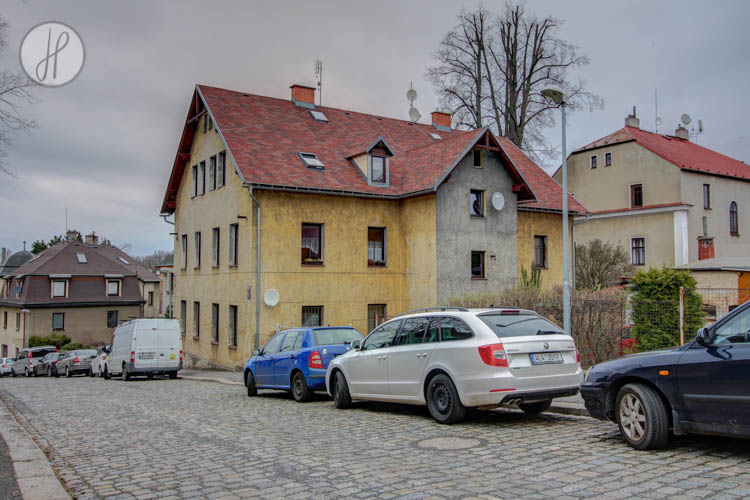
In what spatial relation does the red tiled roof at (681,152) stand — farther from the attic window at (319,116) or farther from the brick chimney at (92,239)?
the brick chimney at (92,239)

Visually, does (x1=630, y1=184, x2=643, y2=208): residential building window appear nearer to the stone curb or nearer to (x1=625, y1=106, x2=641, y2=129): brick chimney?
(x1=625, y1=106, x2=641, y2=129): brick chimney

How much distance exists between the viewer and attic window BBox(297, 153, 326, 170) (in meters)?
25.3

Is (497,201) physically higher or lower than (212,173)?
lower

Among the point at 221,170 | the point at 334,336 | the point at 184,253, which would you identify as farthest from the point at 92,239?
the point at 334,336

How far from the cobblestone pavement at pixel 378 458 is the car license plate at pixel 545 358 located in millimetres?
861

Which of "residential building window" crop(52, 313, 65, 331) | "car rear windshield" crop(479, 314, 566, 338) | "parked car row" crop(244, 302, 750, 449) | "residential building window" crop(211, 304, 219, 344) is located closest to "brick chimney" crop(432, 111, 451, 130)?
"residential building window" crop(211, 304, 219, 344)

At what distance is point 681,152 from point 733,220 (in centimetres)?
574

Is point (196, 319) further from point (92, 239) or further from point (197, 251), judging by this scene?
point (92, 239)

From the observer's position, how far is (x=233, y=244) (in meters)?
25.8

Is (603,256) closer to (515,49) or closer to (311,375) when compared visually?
(515,49)

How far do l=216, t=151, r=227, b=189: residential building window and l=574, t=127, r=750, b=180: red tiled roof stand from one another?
27.3m

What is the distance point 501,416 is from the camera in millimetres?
9734

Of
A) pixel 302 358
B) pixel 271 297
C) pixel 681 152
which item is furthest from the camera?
pixel 681 152

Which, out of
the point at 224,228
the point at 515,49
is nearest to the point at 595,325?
the point at 224,228
